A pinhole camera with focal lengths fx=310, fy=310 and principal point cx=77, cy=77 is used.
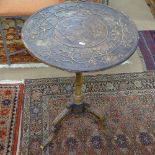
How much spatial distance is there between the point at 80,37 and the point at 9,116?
1107mm

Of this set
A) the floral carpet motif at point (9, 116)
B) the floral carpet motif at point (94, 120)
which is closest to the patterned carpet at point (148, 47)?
the floral carpet motif at point (94, 120)

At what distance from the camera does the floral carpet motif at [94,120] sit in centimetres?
249

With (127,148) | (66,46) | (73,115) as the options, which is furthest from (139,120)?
(66,46)

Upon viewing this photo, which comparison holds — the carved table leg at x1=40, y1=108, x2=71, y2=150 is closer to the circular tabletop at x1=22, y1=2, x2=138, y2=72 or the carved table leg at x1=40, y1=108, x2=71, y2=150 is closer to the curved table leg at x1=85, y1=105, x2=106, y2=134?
the curved table leg at x1=85, y1=105, x2=106, y2=134

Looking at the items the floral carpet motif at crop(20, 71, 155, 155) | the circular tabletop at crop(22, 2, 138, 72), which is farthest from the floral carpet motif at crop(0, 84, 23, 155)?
the circular tabletop at crop(22, 2, 138, 72)

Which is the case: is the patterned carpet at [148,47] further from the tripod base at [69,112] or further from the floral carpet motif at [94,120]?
the tripod base at [69,112]

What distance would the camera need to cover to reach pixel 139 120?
8.84 feet

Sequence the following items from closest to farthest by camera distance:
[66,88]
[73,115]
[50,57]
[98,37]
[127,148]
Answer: [50,57], [98,37], [127,148], [73,115], [66,88]

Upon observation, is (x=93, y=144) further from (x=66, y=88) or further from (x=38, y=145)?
(x=66, y=88)

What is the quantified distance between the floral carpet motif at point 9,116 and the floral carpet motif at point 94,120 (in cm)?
8

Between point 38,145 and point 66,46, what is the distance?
3.09ft

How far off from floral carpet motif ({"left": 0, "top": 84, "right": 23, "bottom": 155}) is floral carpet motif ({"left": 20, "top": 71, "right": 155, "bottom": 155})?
77 mm

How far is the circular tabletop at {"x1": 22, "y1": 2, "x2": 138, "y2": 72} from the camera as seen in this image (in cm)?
190

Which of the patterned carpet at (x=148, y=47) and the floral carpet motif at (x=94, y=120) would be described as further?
the patterned carpet at (x=148, y=47)
